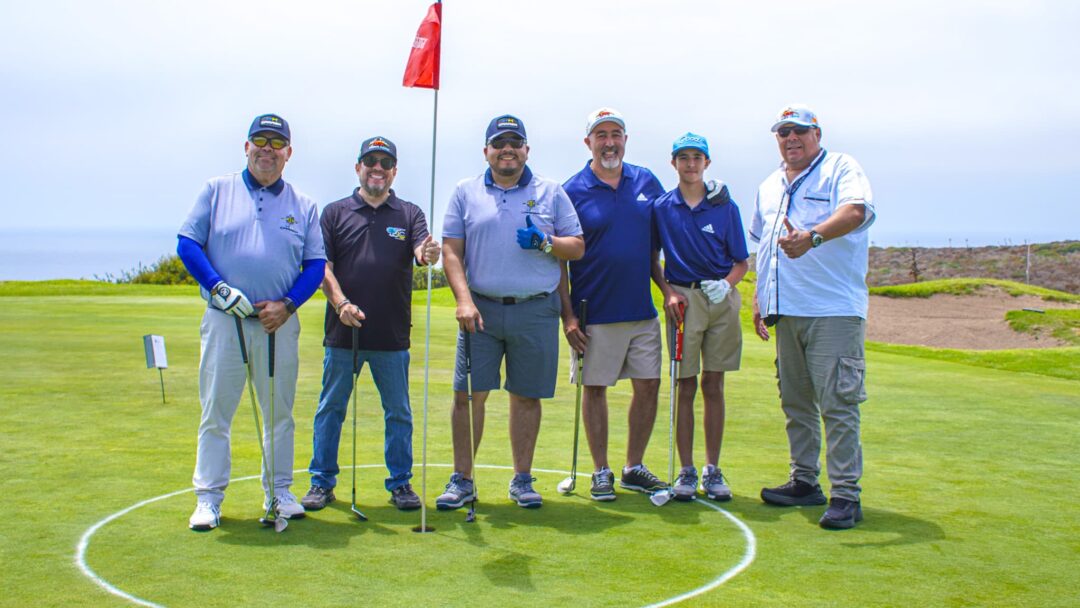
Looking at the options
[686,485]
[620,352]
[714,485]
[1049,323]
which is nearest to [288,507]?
[620,352]

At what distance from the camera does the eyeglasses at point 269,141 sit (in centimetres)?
588

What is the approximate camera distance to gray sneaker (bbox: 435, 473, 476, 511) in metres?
6.10

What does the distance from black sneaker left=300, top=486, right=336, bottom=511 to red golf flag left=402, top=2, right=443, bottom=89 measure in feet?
7.81

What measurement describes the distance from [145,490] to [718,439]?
346cm

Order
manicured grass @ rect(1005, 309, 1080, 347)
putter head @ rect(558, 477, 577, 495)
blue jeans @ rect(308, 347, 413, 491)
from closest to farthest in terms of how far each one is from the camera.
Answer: blue jeans @ rect(308, 347, 413, 491) → putter head @ rect(558, 477, 577, 495) → manicured grass @ rect(1005, 309, 1080, 347)

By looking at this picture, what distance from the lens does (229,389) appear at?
231 inches

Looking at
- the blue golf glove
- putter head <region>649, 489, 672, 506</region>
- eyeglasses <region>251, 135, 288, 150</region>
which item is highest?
eyeglasses <region>251, 135, 288, 150</region>

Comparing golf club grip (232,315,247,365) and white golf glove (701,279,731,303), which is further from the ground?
white golf glove (701,279,731,303)

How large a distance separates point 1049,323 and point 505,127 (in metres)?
18.6

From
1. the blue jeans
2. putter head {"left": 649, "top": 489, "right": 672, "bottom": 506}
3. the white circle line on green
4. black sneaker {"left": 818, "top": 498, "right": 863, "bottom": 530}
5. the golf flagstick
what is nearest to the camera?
the white circle line on green

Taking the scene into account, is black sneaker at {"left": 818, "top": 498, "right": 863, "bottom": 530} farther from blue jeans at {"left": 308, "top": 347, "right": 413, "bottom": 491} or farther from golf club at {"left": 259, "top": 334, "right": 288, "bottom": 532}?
golf club at {"left": 259, "top": 334, "right": 288, "bottom": 532}

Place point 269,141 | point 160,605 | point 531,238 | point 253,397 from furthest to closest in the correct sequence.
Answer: point 531,238 < point 269,141 < point 253,397 < point 160,605

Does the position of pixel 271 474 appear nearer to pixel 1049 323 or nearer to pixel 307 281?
pixel 307 281

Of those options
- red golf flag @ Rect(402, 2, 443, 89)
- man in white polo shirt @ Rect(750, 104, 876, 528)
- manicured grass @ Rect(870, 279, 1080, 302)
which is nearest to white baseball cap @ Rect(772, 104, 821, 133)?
man in white polo shirt @ Rect(750, 104, 876, 528)
